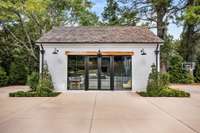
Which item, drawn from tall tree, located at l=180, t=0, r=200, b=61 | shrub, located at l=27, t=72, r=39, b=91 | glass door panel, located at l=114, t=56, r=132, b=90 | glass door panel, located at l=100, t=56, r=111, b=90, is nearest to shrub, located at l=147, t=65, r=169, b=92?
glass door panel, located at l=114, t=56, r=132, b=90

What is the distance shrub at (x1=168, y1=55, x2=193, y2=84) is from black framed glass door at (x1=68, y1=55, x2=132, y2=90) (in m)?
12.3

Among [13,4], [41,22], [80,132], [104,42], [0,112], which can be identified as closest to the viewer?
[80,132]

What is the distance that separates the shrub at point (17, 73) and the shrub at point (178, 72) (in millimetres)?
14716

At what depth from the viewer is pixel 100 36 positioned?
2448 cm

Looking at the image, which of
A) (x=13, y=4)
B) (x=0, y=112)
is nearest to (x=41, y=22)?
(x=13, y=4)

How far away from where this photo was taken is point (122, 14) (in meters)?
34.7

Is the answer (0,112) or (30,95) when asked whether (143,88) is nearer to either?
(30,95)

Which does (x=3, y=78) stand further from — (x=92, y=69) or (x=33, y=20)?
(x=92, y=69)

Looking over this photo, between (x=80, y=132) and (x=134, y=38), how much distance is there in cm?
1583

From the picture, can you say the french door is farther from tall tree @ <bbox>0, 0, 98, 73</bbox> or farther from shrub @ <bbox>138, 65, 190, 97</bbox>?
tall tree @ <bbox>0, 0, 98, 73</bbox>

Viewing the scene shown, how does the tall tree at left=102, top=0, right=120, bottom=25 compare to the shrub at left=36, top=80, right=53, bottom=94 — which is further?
the tall tree at left=102, top=0, right=120, bottom=25

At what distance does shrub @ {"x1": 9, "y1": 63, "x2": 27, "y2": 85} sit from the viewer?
31.7 metres

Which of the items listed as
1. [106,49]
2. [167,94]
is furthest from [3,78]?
[167,94]

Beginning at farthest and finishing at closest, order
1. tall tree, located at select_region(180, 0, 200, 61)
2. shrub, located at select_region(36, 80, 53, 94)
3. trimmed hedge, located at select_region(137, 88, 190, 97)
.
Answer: tall tree, located at select_region(180, 0, 200, 61) < shrub, located at select_region(36, 80, 53, 94) < trimmed hedge, located at select_region(137, 88, 190, 97)
